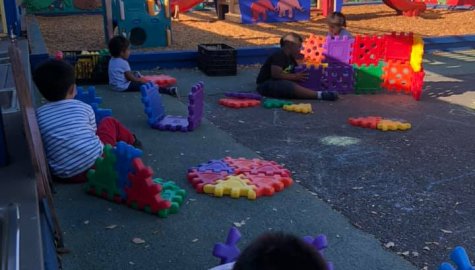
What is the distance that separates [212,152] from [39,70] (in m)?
1.40

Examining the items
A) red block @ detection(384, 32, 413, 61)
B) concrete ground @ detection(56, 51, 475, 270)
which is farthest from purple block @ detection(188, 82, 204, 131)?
red block @ detection(384, 32, 413, 61)

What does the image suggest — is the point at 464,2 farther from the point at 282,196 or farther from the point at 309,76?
the point at 282,196

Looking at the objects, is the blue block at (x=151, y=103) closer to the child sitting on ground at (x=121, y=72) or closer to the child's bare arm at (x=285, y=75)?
the child sitting on ground at (x=121, y=72)

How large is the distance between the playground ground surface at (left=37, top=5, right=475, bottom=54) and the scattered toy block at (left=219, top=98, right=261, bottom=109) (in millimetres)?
3402

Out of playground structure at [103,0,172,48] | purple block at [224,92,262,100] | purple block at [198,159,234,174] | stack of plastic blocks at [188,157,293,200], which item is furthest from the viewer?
playground structure at [103,0,172,48]

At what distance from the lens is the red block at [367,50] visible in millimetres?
6891

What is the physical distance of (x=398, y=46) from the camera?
681 cm

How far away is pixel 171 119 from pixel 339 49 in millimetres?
2609

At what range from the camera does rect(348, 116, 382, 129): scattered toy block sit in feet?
16.5

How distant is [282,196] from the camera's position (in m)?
3.46

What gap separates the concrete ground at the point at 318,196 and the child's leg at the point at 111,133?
0.23 meters

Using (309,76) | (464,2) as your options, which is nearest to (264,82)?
(309,76)

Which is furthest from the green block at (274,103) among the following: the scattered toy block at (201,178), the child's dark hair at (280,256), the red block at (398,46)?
the child's dark hair at (280,256)

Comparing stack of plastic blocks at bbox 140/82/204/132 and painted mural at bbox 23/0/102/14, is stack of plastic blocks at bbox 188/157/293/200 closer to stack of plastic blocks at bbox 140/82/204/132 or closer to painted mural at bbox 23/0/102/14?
stack of plastic blocks at bbox 140/82/204/132
